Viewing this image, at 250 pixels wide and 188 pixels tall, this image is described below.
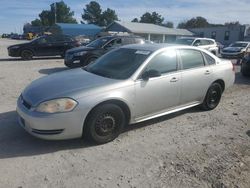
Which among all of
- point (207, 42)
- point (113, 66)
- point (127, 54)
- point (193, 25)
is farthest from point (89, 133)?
point (193, 25)

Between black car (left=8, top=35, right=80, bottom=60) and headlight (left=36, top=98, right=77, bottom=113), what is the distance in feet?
45.6

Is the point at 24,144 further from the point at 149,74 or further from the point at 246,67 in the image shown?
the point at 246,67

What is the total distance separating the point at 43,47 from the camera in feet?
58.0

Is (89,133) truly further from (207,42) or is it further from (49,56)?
(207,42)

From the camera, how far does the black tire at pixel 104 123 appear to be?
4.44 metres

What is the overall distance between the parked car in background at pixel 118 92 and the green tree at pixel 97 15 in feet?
329

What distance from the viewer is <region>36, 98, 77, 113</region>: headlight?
4234 mm

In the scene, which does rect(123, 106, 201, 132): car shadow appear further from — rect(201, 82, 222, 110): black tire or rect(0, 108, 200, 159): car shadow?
rect(201, 82, 222, 110): black tire

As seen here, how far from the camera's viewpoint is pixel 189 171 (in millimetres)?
3885

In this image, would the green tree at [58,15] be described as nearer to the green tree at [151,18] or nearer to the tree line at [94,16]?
the tree line at [94,16]

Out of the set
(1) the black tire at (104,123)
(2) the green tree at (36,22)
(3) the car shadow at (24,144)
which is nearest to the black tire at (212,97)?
(3) the car shadow at (24,144)

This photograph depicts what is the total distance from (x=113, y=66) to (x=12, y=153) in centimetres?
233

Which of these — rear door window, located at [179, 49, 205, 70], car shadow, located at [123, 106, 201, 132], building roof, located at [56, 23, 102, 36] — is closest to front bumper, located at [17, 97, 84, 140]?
car shadow, located at [123, 106, 201, 132]

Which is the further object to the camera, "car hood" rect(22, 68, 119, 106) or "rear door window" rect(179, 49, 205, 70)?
"rear door window" rect(179, 49, 205, 70)
